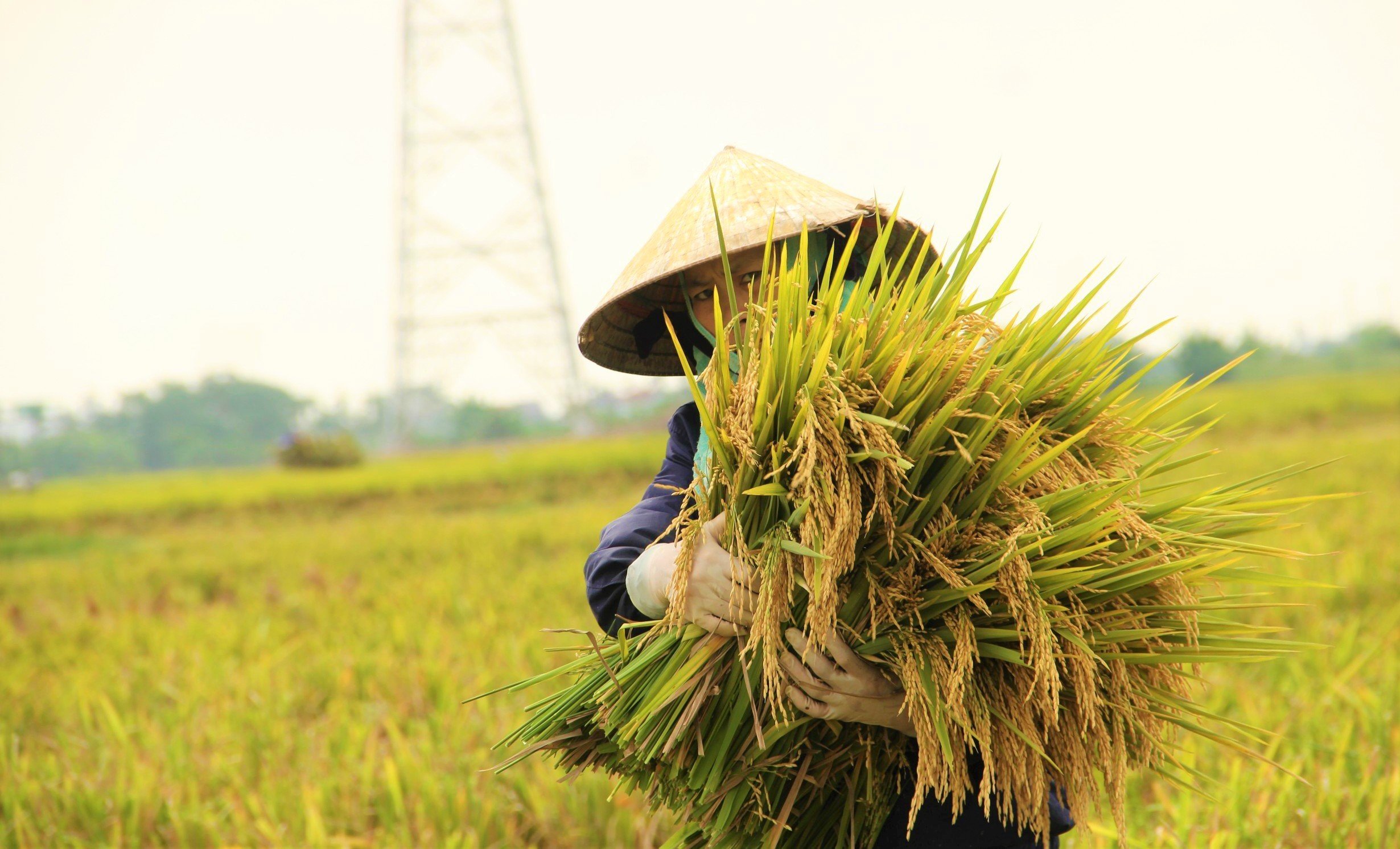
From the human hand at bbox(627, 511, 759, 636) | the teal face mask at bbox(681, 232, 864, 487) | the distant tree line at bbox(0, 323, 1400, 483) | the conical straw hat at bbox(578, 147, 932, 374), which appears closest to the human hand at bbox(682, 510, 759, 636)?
the human hand at bbox(627, 511, 759, 636)

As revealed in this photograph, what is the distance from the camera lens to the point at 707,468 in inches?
39.9

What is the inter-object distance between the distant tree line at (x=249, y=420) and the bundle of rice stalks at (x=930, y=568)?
2678 centimetres

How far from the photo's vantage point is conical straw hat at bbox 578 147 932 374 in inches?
44.2

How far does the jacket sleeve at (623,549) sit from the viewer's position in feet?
3.76

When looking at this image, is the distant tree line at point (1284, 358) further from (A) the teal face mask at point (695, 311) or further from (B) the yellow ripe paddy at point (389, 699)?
(A) the teal face mask at point (695, 311)

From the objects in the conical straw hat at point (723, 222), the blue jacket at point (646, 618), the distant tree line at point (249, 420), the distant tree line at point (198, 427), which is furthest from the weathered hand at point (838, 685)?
the distant tree line at point (198, 427)

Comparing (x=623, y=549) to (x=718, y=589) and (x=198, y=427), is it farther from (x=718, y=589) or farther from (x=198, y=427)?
(x=198, y=427)

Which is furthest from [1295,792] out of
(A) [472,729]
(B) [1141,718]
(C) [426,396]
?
(C) [426,396]

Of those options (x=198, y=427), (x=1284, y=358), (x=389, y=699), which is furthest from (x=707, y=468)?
(x=198, y=427)

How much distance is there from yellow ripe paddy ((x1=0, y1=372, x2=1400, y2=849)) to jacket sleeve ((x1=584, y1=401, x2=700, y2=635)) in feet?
2.04

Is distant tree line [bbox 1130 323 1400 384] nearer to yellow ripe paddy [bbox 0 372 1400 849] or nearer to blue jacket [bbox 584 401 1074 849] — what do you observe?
yellow ripe paddy [bbox 0 372 1400 849]

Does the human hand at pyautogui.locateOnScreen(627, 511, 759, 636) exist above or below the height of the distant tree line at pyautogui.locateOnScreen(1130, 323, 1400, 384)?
below

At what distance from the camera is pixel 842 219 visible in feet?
3.65

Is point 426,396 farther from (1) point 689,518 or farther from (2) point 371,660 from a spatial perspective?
(1) point 689,518
